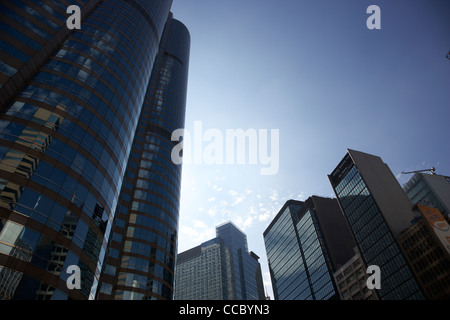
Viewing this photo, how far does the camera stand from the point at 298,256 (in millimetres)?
157000

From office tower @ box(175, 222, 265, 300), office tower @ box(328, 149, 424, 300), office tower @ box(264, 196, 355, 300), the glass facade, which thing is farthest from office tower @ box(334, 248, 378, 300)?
office tower @ box(175, 222, 265, 300)

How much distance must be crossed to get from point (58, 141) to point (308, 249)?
141 m

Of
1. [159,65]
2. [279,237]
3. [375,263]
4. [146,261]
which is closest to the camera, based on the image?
[146,261]

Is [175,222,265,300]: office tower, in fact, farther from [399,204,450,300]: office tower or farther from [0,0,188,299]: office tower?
[0,0,188,299]: office tower

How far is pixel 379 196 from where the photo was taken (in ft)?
362

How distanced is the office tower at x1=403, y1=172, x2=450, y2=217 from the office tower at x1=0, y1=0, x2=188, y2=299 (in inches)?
4630

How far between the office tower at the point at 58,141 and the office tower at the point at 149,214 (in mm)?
17619

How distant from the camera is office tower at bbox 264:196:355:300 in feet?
440

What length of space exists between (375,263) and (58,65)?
107 metres

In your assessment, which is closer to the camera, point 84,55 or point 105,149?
point 105,149

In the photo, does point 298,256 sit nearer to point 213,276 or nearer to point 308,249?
point 308,249

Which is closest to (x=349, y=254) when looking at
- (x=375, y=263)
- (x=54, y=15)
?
(x=375, y=263)

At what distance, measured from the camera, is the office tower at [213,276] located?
170500mm
